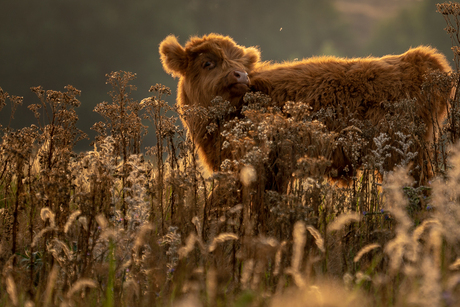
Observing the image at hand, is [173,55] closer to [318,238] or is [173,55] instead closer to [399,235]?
[318,238]

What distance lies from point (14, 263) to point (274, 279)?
6.76 ft

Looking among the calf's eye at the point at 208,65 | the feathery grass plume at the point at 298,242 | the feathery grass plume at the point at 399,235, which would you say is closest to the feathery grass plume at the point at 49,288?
the feathery grass plume at the point at 298,242

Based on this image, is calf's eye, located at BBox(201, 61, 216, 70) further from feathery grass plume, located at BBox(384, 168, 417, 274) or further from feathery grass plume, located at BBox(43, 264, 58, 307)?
feathery grass plume, located at BBox(43, 264, 58, 307)

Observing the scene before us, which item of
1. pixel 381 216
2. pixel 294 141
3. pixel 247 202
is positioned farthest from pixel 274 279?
pixel 381 216

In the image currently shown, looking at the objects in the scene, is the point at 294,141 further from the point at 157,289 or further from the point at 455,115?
the point at 455,115

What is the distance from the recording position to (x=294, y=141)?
3.15 m

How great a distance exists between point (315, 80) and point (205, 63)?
2.05 m

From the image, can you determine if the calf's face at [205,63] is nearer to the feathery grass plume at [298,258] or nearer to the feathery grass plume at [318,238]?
the feathery grass plume at [318,238]

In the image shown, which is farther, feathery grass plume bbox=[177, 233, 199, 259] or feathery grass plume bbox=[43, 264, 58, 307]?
feathery grass plume bbox=[177, 233, 199, 259]

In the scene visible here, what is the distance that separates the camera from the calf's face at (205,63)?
20.0 ft

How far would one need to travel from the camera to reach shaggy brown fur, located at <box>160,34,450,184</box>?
16.9 ft

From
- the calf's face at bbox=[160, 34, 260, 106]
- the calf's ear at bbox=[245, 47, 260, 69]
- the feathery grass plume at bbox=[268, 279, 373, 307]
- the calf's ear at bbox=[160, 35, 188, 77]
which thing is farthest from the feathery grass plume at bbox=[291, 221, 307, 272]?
the calf's ear at bbox=[160, 35, 188, 77]

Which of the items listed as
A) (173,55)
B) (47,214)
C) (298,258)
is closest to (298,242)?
(298,258)

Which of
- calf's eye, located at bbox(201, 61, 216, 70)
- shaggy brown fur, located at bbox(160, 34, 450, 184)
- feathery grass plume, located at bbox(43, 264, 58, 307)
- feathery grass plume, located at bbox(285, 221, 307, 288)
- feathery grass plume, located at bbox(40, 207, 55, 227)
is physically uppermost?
calf's eye, located at bbox(201, 61, 216, 70)
